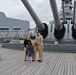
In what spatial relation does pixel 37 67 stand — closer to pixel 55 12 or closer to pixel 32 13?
pixel 55 12

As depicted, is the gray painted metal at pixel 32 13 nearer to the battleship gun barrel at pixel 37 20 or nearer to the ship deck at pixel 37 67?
the battleship gun barrel at pixel 37 20

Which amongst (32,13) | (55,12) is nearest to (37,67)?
(55,12)

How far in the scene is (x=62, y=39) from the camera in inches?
753

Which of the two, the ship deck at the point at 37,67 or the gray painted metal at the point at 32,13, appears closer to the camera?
the ship deck at the point at 37,67

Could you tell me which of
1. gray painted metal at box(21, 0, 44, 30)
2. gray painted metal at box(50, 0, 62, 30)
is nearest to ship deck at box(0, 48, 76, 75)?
gray painted metal at box(50, 0, 62, 30)

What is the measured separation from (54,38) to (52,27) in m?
1.02

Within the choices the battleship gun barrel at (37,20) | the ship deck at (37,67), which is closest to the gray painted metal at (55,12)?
the battleship gun barrel at (37,20)

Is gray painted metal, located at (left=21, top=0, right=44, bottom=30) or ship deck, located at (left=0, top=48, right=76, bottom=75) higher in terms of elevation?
gray painted metal, located at (left=21, top=0, right=44, bottom=30)

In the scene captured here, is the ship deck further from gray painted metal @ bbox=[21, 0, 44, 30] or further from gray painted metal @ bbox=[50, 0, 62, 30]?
gray painted metal @ bbox=[21, 0, 44, 30]

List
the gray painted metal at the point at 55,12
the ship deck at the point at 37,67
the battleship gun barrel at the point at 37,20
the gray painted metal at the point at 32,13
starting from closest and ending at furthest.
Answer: the ship deck at the point at 37,67, the gray painted metal at the point at 55,12, the gray painted metal at the point at 32,13, the battleship gun barrel at the point at 37,20

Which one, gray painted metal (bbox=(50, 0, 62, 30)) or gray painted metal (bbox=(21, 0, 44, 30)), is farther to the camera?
gray painted metal (bbox=(21, 0, 44, 30))

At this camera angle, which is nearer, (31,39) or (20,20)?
(31,39)

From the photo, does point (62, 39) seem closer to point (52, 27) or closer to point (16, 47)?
point (52, 27)

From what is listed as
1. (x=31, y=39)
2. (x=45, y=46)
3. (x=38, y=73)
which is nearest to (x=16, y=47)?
(x=45, y=46)
